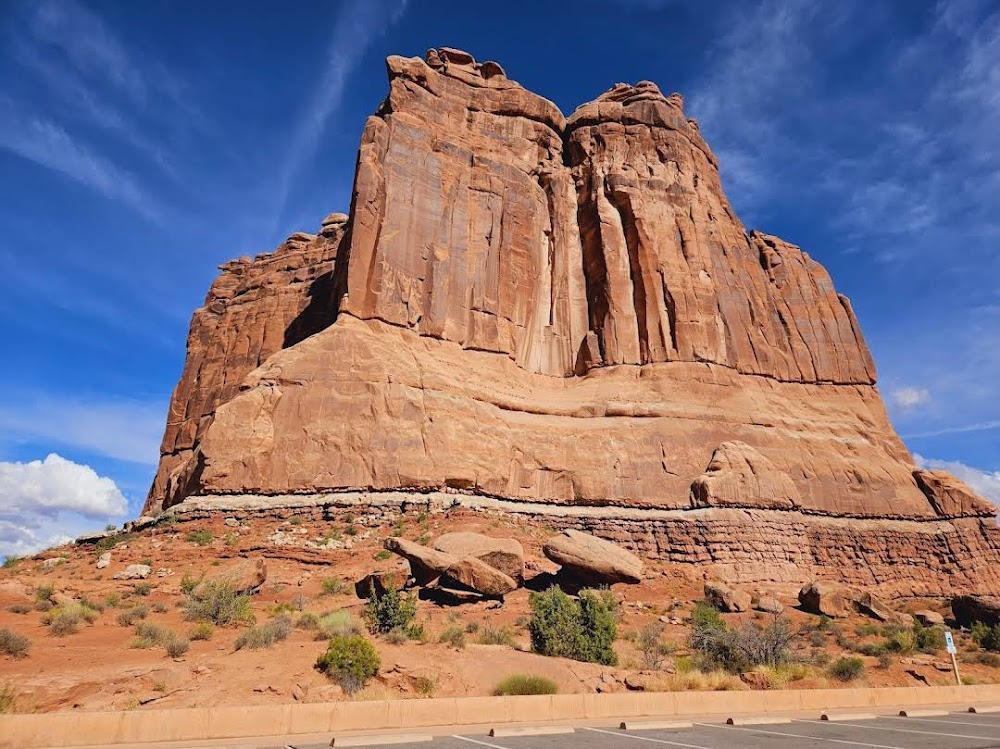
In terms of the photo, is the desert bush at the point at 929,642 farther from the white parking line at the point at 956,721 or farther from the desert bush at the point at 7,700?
the desert bush at the point at 7,700

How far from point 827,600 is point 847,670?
10610mm

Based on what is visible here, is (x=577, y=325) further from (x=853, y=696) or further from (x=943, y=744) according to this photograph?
(x=943, y=744)

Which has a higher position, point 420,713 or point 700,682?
point 700,682

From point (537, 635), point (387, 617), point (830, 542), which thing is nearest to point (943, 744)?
point (537, 635)

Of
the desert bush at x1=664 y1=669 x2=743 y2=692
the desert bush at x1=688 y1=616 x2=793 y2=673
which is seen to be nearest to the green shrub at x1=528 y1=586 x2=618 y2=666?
the desert bush at x1=664 y1=669 x2=743 y2=692

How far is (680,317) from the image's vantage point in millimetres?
40000

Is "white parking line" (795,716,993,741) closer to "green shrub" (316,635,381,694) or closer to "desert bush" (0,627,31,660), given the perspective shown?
"green shrub" (316,635,381,694)

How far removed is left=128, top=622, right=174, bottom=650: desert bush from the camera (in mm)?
12594

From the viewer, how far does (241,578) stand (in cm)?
1856

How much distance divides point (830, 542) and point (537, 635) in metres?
25.2

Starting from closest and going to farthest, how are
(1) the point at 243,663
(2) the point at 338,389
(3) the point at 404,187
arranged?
(1) the point at 243,663 < (2) the point at 338,389 < (3) the point at 404,187

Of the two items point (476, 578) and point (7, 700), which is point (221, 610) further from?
point (476, 578)

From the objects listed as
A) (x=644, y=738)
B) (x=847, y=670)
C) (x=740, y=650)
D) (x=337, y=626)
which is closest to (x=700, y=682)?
(x=740, y=650)

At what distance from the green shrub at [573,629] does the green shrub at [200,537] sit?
13846mm
